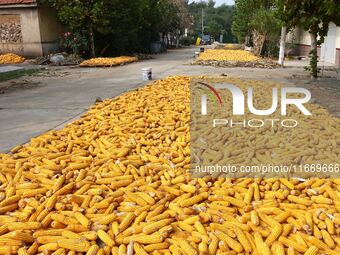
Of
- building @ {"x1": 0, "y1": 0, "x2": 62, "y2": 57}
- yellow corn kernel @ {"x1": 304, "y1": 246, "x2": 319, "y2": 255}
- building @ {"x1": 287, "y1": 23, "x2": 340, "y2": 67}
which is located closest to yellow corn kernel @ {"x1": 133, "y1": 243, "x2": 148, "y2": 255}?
yellow corn kernel @ {"x1": 304, "y1": 246, "x2": 319, "y2": 255}

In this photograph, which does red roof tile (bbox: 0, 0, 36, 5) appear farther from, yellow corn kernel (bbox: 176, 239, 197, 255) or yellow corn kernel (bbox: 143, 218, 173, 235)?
yellow corn kernel (bbox: 176, 239, 197, 255)

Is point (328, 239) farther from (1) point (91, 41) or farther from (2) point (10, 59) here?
(2) point (10, 59)

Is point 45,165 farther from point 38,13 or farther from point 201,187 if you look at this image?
point 38,13

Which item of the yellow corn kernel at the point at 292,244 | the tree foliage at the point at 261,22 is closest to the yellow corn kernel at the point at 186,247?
the yellow corn kernel at the point at 292,244

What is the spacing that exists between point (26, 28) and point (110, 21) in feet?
17.1

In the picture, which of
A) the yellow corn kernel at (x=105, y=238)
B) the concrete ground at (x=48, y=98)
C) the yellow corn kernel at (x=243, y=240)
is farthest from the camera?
the concrete ground at (x=48, y=98)

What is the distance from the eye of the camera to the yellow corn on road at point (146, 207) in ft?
9.71

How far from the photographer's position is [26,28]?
21500 mm

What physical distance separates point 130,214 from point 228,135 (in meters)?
2.43

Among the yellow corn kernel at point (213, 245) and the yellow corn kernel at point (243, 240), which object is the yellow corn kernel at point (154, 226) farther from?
the yellow corn kernel at point (243, 240)

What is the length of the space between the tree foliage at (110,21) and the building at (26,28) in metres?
0.79

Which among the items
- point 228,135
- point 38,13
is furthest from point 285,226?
point 38,13

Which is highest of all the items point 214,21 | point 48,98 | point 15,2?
point 214,21

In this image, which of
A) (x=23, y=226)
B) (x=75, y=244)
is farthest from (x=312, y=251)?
(x=23, y=226)
